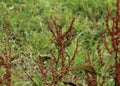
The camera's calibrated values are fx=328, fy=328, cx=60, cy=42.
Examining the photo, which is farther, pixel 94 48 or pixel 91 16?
pixel 91 16

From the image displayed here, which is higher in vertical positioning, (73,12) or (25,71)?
(73,12)

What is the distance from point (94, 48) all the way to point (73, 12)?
2.30 feet

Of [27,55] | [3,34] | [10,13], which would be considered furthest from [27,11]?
[27,55]

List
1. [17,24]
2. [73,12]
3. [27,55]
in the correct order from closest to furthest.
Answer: [27,55], [17,24], [73,12]

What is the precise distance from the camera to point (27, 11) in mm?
3701

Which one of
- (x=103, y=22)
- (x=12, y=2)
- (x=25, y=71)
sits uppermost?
(x=12, y=2)

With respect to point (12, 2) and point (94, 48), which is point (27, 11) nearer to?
point (12, 2)

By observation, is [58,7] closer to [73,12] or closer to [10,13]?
[73,12]

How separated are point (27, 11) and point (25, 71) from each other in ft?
3.26

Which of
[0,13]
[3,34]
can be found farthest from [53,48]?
[0,13]

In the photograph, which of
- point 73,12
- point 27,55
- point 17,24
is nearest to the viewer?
point 27,55

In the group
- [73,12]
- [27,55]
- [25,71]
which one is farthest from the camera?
[73,12]

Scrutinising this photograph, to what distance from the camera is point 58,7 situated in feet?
12.5

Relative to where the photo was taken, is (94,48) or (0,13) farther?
(0,13)
